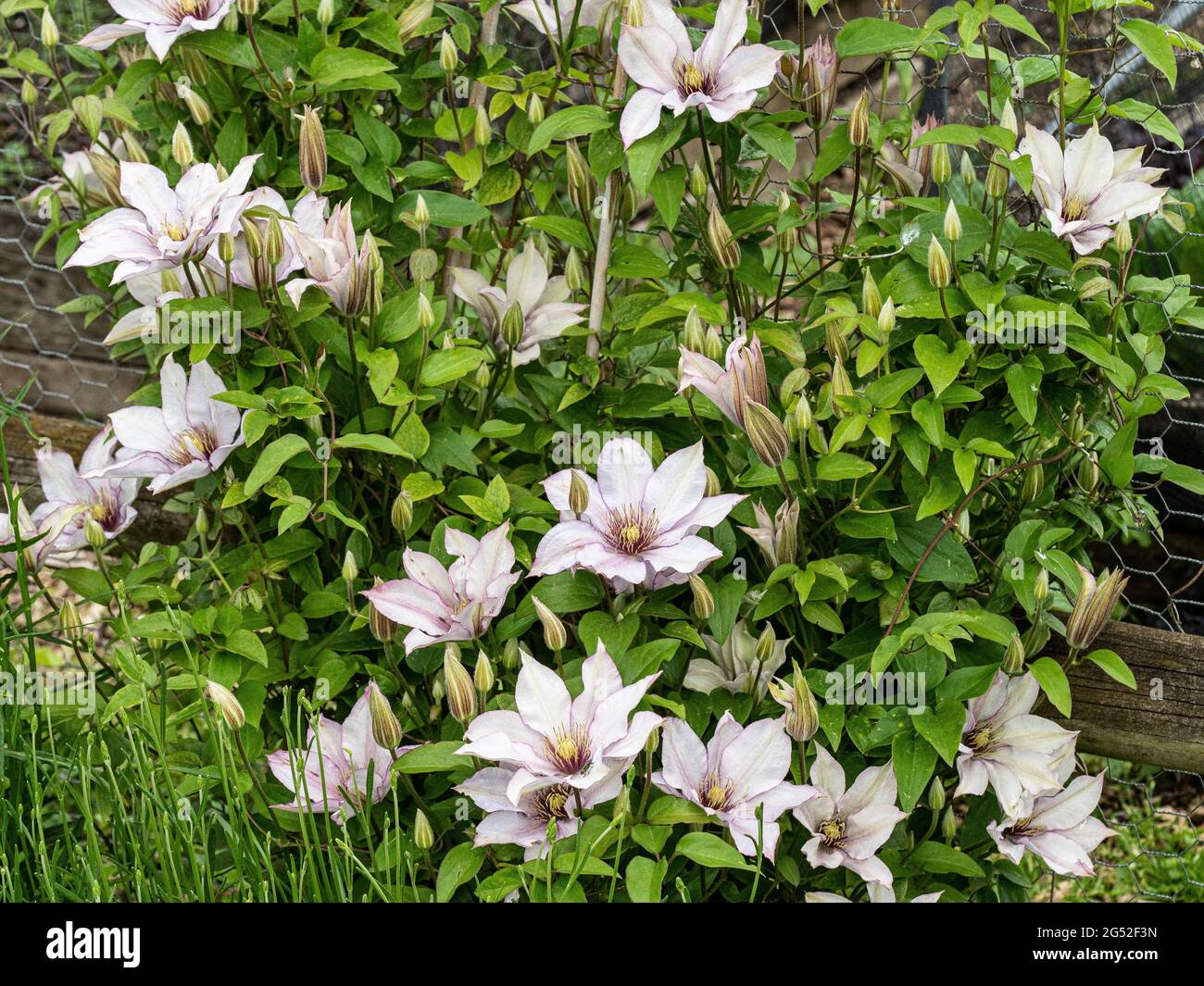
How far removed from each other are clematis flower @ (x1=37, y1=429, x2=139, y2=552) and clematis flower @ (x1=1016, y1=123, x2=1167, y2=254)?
96 cm

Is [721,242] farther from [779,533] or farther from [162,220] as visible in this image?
[162,220]

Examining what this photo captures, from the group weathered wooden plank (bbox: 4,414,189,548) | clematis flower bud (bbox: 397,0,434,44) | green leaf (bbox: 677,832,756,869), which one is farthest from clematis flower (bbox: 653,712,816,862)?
weathered wooden plank (bbox: 4,414,189,548)

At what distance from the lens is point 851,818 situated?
1.08 meters

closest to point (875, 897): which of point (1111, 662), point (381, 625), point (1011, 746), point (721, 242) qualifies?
point (1011, 746)

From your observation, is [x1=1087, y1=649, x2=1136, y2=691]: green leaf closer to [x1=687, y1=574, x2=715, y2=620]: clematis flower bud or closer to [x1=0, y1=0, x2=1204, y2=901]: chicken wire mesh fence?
[x1=0, y1=0, x2=1204, y2=901]: chicken wire mesh fence

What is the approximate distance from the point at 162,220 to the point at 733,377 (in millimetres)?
546

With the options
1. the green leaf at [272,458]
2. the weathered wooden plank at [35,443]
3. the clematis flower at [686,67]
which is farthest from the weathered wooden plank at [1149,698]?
the weathered wooden plank at [35,443]

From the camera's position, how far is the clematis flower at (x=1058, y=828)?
3.67 ft

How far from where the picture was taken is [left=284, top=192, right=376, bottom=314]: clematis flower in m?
1.07

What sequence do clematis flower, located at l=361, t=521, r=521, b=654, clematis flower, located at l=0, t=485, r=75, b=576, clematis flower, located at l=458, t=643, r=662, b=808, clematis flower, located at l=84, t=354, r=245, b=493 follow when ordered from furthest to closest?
clematis flower, located at l=0, t=485, r=75, b=576, clematis flower, located at l=84, t=354, r=245, b=493, clematis flower, located at l=361, t=521, r=521, b=654, clematis flower, located at l=458, t=643, r=662, b=808

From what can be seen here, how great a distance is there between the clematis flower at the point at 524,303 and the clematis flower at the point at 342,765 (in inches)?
14.8
